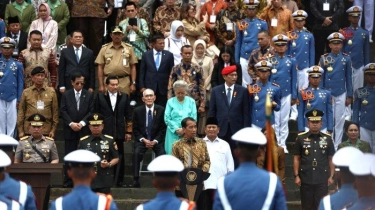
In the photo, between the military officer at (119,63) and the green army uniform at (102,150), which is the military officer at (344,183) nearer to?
the green army uniform at (102,150)

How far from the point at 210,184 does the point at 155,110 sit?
2.12 m

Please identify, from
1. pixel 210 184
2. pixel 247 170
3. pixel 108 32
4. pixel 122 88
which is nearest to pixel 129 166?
pixel 122 88

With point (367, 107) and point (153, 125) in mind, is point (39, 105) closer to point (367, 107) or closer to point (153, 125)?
point (153, 125)

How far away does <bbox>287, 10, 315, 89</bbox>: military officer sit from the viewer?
2269cm

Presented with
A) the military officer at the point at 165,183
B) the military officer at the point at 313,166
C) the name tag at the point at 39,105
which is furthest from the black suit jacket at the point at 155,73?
the military officer at the point at 165,183

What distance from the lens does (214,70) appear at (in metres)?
22.1

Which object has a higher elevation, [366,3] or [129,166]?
[366,3]

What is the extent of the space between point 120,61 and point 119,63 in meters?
0.04

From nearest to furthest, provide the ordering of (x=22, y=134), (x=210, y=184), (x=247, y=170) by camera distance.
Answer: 1. (x=247, y=170)
2. (x=210, y=184)
3. (x=22, y=134)

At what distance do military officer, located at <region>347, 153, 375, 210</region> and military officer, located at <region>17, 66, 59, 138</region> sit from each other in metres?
10.2

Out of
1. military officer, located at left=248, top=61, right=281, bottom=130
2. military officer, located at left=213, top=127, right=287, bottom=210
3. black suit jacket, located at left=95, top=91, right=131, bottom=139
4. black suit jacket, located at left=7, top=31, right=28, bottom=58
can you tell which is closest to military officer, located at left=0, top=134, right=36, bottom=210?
military officer, located at left=213, top=127, right=287, bottom=210

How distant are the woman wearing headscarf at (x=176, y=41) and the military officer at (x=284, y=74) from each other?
5.72 ft

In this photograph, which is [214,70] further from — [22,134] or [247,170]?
[247,170]

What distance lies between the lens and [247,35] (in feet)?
74.7
